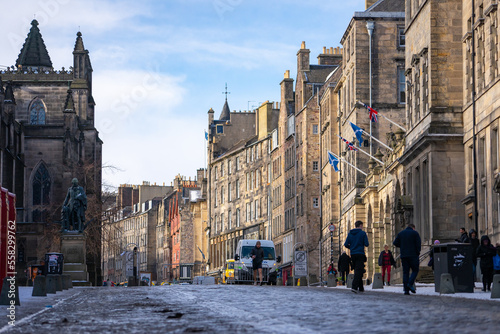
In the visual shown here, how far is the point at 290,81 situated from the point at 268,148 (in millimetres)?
10502

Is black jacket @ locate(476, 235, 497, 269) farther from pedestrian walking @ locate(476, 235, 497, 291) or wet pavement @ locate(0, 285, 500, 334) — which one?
wet pavement @ locate(0, 285, 500, 334)

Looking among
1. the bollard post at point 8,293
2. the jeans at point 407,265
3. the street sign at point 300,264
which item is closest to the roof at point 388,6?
the street sign at point 300,264

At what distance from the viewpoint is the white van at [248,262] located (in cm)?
6228

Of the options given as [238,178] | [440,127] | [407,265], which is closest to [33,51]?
[238,178]

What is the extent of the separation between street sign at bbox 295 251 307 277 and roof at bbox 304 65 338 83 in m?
44.3

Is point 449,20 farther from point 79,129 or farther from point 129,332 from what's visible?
point 79,129

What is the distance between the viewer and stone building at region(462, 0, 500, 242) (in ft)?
129

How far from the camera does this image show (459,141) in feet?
148

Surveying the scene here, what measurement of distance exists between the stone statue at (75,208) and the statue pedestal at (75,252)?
1.33 ft

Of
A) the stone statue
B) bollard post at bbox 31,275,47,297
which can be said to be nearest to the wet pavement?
bollard post at bbox 31,275,47,297

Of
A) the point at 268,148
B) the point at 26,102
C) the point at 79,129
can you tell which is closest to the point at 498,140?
the point at 79,129

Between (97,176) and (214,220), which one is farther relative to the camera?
(214,220)

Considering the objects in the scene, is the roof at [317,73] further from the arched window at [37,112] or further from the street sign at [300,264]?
the street sign at [300,264]

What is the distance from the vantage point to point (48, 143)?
81.5m
